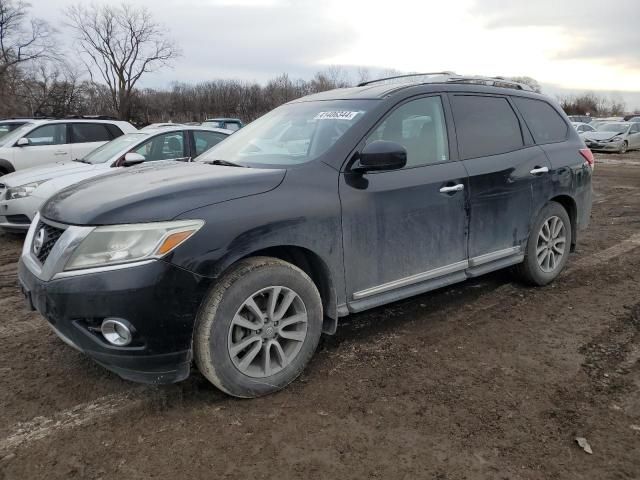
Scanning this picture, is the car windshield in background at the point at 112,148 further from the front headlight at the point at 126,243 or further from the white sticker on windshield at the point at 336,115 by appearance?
the front headlight at the point at 126,243

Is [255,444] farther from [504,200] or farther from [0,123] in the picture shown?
[0,123]

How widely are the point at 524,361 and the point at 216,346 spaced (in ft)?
6.64

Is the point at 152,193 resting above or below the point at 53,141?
below

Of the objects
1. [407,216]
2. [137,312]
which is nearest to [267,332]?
[137,312]

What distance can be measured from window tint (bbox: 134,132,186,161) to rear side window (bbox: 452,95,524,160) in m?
4.80

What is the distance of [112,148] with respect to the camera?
744 centimetres

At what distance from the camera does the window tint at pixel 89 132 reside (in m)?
9.74

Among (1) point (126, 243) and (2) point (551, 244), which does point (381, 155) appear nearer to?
(1) point (126, 243)

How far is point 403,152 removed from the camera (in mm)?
3150

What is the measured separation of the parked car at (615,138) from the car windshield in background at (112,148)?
23671mm

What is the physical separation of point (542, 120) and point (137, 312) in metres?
4.04

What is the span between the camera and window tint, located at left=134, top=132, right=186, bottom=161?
7234 millimetres

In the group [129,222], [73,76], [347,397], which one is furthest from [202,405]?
[73,76]

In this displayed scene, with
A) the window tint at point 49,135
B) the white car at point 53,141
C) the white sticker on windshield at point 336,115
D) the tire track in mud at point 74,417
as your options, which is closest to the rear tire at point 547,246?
the white sticker on windshield at point 336,115
